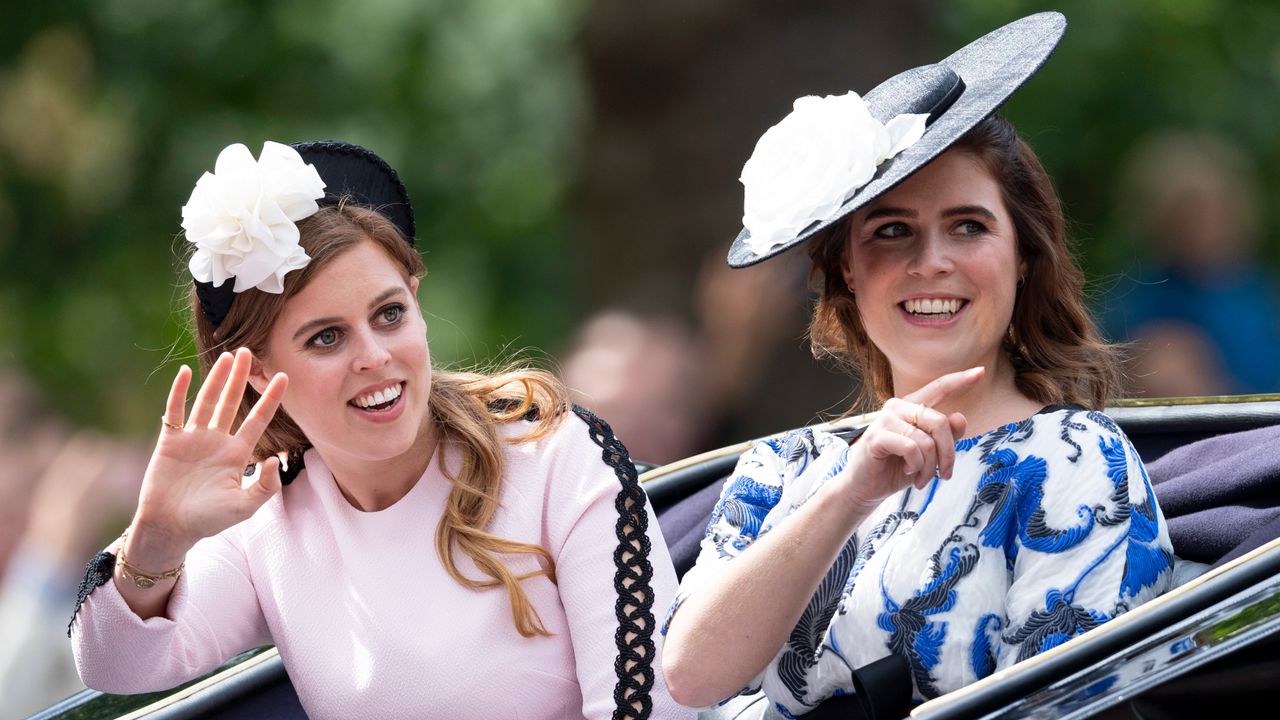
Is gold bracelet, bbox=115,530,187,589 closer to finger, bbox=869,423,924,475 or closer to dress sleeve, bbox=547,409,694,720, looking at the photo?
dress sleeve, bbox=547,409,694,720

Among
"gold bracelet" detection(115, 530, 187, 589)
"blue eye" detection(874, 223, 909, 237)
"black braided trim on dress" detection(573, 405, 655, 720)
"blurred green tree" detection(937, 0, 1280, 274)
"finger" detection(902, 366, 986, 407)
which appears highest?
"blue eye" detection(874, 223, 909, 237)

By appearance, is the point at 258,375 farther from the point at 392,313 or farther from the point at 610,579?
the point at 610,579

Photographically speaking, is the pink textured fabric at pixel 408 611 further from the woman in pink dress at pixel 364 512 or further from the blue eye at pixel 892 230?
the blue eye at pixel 892 230

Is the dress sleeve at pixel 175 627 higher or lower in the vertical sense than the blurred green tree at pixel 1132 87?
higher

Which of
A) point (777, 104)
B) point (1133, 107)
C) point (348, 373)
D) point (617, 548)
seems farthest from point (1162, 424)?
point (1133, 107)

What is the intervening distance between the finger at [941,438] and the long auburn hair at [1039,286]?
1.27 feet

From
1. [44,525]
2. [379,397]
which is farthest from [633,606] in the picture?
[44,525]

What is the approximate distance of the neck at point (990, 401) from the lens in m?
2.23

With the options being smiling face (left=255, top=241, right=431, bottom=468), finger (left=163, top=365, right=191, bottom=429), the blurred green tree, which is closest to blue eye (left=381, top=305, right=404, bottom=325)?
smiling face (left=255, top=241, right=431, bottom=468)

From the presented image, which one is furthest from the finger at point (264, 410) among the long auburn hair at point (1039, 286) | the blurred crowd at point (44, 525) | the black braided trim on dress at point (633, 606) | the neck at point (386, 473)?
the blurred crowd at point (44, 525)

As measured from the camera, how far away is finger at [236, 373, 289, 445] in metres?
2.33

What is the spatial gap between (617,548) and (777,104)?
2.96 metres

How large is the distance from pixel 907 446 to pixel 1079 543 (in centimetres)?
31

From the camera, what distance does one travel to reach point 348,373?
2439mm
